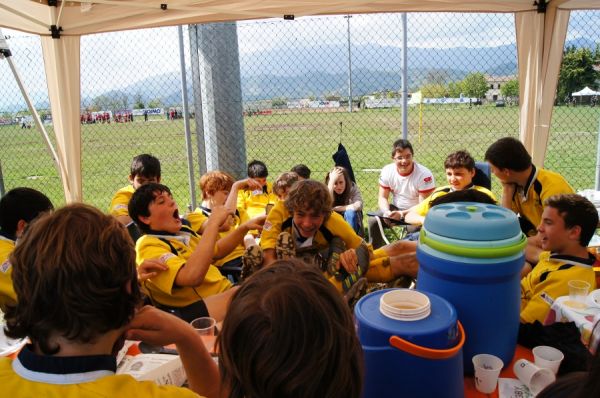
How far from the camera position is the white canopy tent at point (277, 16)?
3807 millimetres

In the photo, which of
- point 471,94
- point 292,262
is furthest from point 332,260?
point 471,94

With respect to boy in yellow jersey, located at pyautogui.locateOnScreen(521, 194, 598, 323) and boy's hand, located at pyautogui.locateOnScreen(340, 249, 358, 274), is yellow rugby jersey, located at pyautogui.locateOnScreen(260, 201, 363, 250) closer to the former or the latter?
boy's hand, located at pyautogui.locateOnScreen(340, 249, 358, 274)

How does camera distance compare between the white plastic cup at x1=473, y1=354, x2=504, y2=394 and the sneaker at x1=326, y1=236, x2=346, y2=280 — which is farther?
the sneaker at x1=326, y1=236, x2=346, y2=280

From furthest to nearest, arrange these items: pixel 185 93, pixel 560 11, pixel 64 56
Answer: pixel 185 93 < pixel 64 56 < pixel 560 11

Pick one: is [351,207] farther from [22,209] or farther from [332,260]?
[22,209]

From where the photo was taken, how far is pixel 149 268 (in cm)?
204

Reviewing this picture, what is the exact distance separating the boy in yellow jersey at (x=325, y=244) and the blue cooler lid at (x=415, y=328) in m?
0.97

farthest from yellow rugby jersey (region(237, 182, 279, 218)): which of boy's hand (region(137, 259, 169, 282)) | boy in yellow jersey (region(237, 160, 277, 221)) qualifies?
boy's hand (region(137, 259, 169, 282))

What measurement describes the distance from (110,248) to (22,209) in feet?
4.65

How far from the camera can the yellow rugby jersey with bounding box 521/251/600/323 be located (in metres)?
1.67

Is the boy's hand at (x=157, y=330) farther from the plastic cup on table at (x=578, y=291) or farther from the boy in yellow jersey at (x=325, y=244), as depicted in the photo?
the plastic cup on table at (x=578, y=291)

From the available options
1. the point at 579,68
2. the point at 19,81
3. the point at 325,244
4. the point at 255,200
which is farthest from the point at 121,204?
the point at 579,68

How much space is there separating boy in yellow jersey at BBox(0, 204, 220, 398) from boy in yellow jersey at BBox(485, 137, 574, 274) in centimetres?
276

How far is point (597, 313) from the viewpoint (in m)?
1.49
